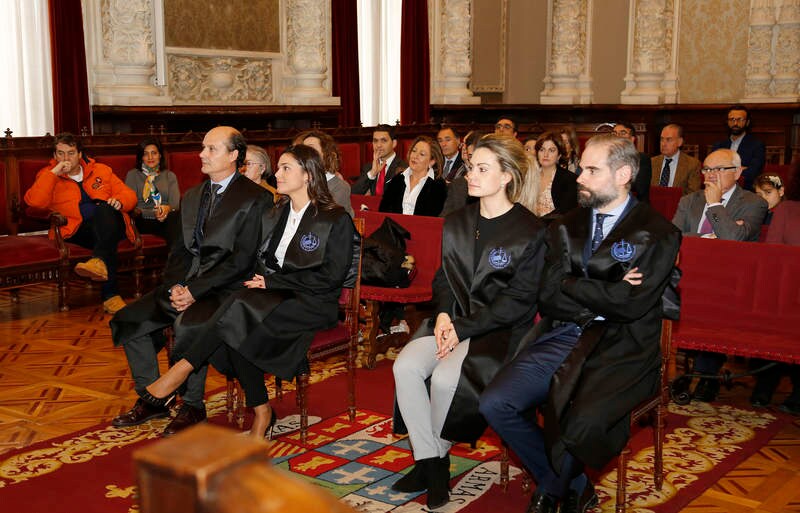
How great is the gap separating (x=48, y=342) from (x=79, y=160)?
5.69 feet

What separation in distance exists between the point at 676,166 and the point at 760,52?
528cm

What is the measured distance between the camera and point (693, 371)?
17.0 feet

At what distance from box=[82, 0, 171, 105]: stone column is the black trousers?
2454mm

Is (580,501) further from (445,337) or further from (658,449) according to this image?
(445,337)

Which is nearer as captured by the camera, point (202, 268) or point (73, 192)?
point (202, 268)

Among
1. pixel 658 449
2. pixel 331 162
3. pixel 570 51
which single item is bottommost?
pixel 658 449

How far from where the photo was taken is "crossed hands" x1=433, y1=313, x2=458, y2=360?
12.2ft

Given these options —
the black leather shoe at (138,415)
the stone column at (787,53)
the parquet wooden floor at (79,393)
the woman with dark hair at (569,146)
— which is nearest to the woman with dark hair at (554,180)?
the woman with dark hair at (569,146)

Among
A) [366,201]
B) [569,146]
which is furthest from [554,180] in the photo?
[366,201]

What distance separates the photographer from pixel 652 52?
44.8 feet

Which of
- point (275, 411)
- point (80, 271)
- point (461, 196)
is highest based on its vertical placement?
point (461, 196)

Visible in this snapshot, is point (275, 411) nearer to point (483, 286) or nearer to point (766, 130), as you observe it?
point (483, 286)

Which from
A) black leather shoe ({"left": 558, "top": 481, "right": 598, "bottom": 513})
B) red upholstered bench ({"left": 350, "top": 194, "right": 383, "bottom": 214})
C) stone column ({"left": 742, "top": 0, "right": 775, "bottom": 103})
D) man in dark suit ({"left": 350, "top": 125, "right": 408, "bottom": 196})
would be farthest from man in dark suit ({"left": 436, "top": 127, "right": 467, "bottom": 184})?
stone column ({"left": 742, "top": 0, "right": 775, "bottom": 103})

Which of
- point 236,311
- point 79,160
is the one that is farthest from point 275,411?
point 79,160
